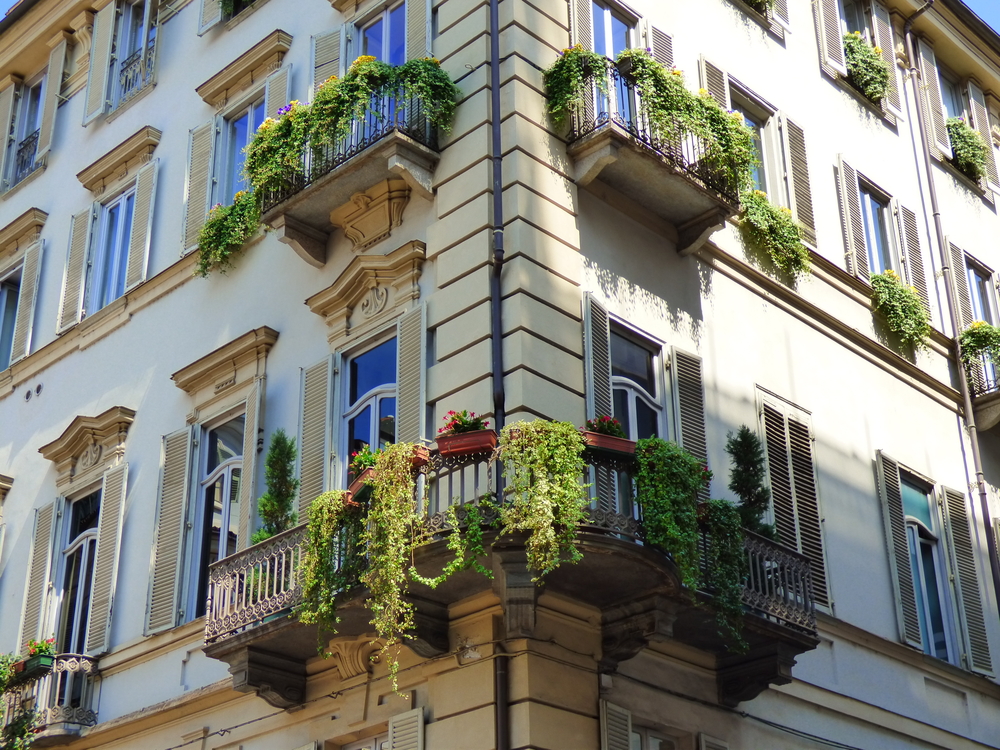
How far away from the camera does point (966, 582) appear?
17.9 meters

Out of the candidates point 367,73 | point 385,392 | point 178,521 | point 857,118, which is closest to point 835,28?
point 857,118

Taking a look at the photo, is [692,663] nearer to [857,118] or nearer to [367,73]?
[367,73]

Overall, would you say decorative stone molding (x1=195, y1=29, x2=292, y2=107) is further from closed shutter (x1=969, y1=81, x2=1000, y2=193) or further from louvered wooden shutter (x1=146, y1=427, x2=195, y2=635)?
closed shutter (x1=969, y1=81, x2=1000, y2=193)

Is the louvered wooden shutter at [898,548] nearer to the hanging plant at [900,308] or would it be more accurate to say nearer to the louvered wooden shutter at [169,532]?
the hanging plant at [900,308]

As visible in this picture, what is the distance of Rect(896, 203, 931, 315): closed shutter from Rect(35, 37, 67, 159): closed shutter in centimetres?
1261

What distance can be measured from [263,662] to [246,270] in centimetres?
518

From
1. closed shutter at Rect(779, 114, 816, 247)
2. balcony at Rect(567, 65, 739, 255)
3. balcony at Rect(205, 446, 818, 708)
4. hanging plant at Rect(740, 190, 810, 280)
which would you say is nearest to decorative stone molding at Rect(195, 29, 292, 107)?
balcony at Rect(567, 65, 739, 255)

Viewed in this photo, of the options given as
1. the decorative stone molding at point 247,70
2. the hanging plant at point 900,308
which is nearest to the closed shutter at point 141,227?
the decorative stone molding at point 247,70

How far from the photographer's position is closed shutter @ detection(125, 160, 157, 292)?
18828 millimetres

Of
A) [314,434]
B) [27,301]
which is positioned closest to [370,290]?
[314,434]

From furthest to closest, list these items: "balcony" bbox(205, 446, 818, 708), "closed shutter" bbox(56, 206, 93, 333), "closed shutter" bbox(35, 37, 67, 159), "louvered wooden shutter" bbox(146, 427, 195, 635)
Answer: "closed shutter" bbox(35, 37, 67, 159), "closed shutter" bbox(56, 206, 93, 333), "louvered wooden shutter" bbox(146, 427, 195, 635), "balcony" bbox(205, 446, 818, 708)

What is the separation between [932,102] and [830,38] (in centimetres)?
290

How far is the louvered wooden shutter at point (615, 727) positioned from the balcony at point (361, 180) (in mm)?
5446

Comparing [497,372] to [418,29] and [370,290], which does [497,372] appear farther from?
[418,29]
